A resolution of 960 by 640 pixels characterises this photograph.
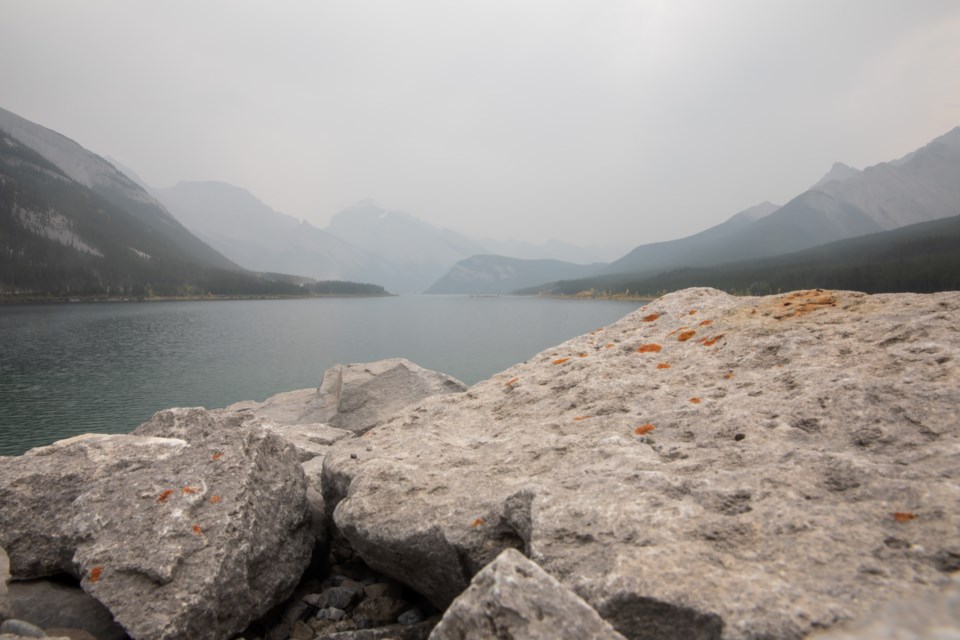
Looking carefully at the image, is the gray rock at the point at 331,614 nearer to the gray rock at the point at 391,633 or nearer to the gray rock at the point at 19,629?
the gray rock at the point at 391,633

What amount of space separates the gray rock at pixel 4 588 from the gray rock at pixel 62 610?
0.23 metres

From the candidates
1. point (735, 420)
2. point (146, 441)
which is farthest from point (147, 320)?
point (735, 420)

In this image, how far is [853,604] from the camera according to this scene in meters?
3.14

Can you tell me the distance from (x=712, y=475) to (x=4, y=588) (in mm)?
8810

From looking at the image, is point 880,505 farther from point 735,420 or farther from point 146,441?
point 146,441

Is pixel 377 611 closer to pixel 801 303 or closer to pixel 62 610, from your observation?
pixel 62 610

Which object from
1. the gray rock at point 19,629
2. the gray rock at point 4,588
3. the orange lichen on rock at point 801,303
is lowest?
the gray rock at point 4,588

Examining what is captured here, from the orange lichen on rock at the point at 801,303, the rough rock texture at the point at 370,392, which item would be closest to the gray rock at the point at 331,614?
the orange lichen on rock at the point at 801,303

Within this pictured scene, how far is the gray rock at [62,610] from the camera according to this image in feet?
19.8

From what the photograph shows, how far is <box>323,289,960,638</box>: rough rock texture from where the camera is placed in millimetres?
3576

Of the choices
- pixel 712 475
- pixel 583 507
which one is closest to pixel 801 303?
pixel 712 475

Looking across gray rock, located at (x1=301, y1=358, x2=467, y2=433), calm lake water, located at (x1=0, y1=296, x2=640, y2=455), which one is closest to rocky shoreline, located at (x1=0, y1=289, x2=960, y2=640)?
gray rock, located at (x1=301, y1=358, x2=467, y2=433)

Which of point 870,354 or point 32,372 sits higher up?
point 870,354

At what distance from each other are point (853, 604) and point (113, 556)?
7.58 metres
